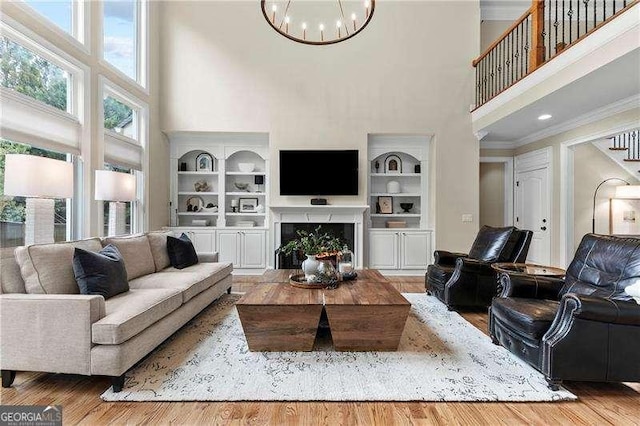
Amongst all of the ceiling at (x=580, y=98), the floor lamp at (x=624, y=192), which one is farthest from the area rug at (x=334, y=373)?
the floor lamp at (x=624, y=192)

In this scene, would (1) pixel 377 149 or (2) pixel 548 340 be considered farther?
(1) pixel 377 149

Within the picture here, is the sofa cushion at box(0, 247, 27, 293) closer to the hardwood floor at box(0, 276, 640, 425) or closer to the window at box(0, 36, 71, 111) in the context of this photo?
the hardwood floor at box(0, 276, 640, 425)

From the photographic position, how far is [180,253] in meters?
4.06

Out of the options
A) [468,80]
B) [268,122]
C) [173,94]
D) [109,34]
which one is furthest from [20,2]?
[468,80]

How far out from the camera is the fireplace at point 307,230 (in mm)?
5875

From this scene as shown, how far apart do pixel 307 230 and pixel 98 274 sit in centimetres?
367

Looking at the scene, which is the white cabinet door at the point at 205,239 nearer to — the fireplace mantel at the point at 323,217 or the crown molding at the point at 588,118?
the fireplace mantel at the point at 323,217

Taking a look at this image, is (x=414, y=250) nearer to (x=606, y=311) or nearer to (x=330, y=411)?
(x=606, y=311)

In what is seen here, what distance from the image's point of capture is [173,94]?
19.3ft

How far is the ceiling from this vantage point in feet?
10.9

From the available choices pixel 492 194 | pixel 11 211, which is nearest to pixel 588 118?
pixel 492 194

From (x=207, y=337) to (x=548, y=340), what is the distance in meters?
2.69

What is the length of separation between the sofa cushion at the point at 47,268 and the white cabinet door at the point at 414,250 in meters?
4.79

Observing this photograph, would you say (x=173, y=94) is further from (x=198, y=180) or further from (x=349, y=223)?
(x=349, y=223)
